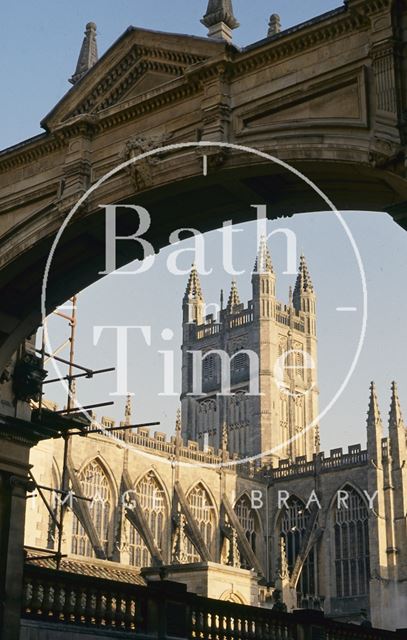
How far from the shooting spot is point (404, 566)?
4672 centimetres

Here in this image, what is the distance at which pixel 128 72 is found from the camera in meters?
11.9

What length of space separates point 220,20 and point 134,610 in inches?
271

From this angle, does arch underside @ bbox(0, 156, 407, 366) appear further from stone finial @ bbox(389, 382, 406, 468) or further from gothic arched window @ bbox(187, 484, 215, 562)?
gothic arched window @ bbox(187, 484, 215, 562)

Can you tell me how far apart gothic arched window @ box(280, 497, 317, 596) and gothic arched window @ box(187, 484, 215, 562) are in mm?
4715

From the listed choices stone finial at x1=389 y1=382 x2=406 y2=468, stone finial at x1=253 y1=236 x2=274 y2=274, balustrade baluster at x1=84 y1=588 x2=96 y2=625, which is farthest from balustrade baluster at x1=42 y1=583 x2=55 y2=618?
stone finial at x1=253 y1=236 x2=274 y2=274

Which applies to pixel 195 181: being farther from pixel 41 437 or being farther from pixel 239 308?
pixel 239 308

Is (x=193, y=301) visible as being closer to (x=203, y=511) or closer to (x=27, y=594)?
(x=203, y=511)

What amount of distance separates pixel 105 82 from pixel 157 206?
66.5 inches

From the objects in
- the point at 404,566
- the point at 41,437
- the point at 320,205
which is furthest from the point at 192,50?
the point at 404,566

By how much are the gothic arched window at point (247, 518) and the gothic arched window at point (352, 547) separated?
478 cm

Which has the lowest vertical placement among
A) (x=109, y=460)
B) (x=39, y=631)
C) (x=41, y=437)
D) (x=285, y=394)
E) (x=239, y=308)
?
(x=39, y=631)

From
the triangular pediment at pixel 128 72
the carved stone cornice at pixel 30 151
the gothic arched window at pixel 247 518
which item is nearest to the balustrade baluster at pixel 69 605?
the carved stone cornice at pixel 30 151

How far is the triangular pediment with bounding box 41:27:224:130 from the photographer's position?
1135 cm

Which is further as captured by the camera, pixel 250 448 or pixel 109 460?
pixel 250 448
